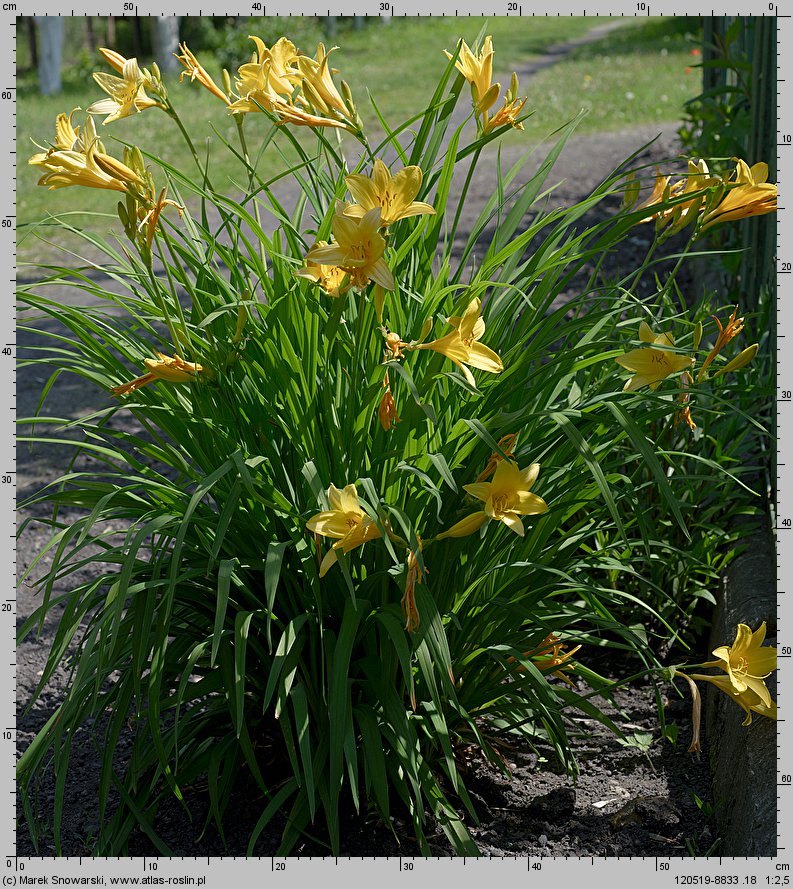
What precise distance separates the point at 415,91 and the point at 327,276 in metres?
9.53

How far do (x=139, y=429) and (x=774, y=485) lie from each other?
2.42 m

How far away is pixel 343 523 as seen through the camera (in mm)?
1396

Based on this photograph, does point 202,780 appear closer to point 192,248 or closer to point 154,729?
point 154,729

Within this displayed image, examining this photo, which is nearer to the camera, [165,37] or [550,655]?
[550,655]

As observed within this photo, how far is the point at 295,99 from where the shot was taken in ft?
5.78

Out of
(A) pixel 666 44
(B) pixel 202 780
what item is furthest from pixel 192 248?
A: (A) pixel 666 44

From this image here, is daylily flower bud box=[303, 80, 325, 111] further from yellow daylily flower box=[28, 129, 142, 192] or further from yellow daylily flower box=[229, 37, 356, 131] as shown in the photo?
yellow daylily flower box=[28, 129, 142, 192]

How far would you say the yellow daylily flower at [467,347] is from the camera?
1397 millimetres

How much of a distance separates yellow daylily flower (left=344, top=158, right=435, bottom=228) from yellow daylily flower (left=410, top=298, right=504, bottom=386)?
6.5 inches

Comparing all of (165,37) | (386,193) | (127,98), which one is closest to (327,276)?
(386,193)

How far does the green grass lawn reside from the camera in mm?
7605

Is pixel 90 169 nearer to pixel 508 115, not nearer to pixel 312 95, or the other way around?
pixel 312 95

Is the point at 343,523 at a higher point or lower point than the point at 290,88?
lower

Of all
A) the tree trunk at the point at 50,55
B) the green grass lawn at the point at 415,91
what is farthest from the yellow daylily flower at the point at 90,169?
the tree trunk at the point at 50,55
